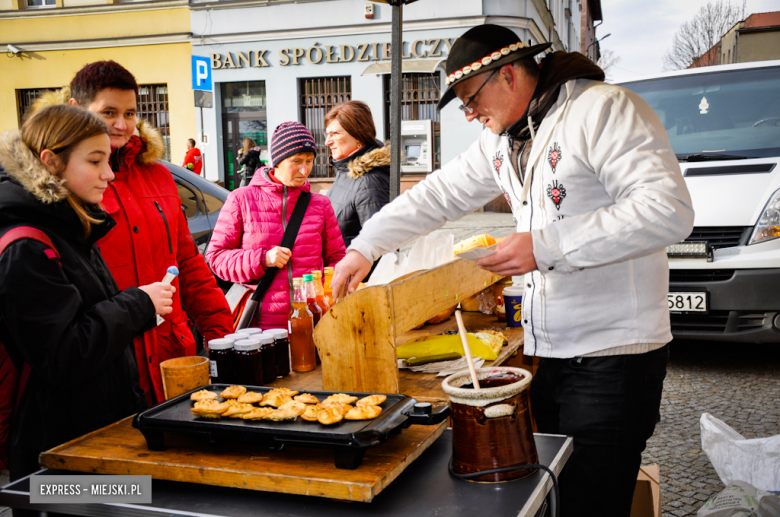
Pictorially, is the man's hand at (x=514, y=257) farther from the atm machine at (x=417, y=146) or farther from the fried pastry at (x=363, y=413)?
the atm machine at (x=417, y=146)

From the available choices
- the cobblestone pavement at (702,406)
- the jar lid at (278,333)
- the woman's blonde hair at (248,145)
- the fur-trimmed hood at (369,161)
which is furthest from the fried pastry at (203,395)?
the woman's blonde hair at (248,145)

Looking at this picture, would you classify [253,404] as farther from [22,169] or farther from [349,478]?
[22,169]

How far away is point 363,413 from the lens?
153 cm

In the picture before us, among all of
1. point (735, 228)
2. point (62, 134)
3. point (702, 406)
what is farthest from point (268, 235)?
point (735, 228)

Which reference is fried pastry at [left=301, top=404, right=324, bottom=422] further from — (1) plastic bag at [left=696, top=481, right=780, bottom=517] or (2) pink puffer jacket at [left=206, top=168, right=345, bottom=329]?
(2) pink puffer jacket at [left=206, top=168, right=345, bottom=329]

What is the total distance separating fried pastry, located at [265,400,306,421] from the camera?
153cm

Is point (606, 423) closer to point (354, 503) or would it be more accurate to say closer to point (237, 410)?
point (354, 503)

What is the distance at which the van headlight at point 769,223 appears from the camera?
4359mm

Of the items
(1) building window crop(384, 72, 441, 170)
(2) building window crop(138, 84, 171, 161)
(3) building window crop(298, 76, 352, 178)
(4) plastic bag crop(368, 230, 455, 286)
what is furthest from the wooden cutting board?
(2) building window crop(138, 84, 171, 161)

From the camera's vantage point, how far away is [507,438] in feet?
4.70

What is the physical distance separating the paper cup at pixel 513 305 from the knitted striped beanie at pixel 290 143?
1307mm

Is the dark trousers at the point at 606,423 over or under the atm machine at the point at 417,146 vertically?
under

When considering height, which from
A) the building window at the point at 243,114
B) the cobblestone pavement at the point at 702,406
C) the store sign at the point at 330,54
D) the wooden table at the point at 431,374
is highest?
the store sign at the point at 330,54

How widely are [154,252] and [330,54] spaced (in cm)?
1387
